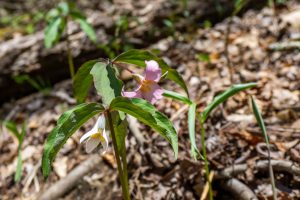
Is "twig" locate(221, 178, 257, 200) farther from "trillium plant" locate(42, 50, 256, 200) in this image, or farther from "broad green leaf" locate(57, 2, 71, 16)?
"broad green leaf" locate(57, 2, 71, 16)

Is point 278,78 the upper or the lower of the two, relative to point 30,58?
lower

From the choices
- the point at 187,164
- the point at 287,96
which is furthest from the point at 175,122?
the point at 287,96

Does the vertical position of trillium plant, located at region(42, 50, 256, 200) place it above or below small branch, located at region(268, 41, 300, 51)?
above

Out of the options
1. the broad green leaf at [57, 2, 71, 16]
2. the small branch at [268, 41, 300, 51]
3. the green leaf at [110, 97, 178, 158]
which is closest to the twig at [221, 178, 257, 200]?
the green leaf at [110, 97, 178, 158]

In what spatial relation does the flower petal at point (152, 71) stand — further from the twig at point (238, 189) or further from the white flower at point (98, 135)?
the twig at point (238, 189)

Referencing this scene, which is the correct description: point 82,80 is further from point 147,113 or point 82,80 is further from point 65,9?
point 65,9

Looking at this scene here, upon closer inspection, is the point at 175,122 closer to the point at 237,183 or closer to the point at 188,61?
the point at 237,183

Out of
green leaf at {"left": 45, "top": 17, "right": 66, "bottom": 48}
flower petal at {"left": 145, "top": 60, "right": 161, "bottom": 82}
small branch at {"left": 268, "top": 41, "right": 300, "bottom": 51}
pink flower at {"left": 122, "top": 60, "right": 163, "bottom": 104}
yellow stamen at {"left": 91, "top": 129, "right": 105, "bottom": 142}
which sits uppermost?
flower petal at {"left": 145, "top": 60, "right": 161, "bottom": 82}
